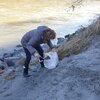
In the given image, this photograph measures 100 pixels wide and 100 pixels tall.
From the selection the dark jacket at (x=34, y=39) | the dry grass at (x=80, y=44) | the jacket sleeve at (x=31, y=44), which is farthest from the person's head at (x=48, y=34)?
the dry grass at (x=80, y=44)

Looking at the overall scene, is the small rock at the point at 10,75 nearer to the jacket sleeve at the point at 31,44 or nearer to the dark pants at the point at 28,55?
the dark pants at the point at 28,55

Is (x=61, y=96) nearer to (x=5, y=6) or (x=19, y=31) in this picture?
(x=19, y=31)

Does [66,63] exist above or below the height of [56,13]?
above

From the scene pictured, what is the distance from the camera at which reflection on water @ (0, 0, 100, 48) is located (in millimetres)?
19777

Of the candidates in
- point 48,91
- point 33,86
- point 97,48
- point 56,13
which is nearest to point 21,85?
point 33,86

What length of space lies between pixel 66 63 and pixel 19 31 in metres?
11.7

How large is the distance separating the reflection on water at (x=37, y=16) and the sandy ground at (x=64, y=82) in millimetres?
8619

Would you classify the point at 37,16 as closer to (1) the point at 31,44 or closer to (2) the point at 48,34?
(1) the point at 31,44

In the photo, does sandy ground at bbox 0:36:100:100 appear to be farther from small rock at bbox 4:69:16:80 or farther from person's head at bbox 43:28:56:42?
person's head at bbox 43:28:56:42

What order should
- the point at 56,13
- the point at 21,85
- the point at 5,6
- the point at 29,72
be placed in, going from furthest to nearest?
the point at 5,6, the point at 56,13, the point at 29,72, the point at 21,85

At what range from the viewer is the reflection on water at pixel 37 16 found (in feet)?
64.9

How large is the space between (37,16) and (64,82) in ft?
55.4

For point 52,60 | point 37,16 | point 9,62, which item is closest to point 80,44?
point 52,60

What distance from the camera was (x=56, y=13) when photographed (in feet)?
83.3
